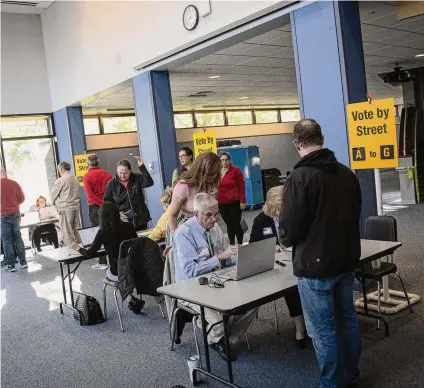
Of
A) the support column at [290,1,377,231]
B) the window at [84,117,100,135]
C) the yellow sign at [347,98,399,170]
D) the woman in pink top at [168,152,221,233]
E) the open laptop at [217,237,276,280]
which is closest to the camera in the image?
the open laptop at [217,237,276,280]

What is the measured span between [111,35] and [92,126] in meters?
5.32

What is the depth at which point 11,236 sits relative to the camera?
317 inches

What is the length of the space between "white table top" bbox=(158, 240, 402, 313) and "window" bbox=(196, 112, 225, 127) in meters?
11.9

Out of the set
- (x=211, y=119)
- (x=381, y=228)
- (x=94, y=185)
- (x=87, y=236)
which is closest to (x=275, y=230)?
(x=381, y=228)

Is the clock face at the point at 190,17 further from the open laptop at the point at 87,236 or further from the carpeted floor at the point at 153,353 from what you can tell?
the carpeted floor at the point at 153,353

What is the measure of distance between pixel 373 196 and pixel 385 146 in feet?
2.70

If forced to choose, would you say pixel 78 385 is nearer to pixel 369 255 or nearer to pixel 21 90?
pixel 369 255

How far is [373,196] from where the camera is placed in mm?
4777

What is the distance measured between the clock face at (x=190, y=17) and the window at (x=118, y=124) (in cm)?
745

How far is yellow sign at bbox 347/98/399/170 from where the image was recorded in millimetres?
4012

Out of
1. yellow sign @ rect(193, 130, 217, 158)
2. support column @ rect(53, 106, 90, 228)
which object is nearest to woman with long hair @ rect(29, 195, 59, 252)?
support column @ rect(53, 106, 90, 228)

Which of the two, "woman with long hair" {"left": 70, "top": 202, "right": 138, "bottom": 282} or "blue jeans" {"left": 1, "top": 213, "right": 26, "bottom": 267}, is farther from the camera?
"blue jeans" {"left": 1, "top": 213, "right": 26, "bottom": 267}

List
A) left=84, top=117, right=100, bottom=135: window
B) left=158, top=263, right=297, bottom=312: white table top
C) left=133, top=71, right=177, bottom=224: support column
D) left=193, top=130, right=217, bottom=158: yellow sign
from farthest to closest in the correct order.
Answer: left=84, top=117, right=100, bottom=135: window < left=133, top=71, right=177, bottom=224: support column < left=193, top=130, right=217, bottom=158: yellow sign < left=158, top=263, right=297, bottom=312: white table top

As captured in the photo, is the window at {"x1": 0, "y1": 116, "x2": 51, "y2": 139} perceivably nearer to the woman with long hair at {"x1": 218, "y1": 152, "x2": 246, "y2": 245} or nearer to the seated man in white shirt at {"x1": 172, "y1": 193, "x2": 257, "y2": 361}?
the woman with long hair at {"x1": 218, "y1": 152, "x2": 246, "y2": 245}
